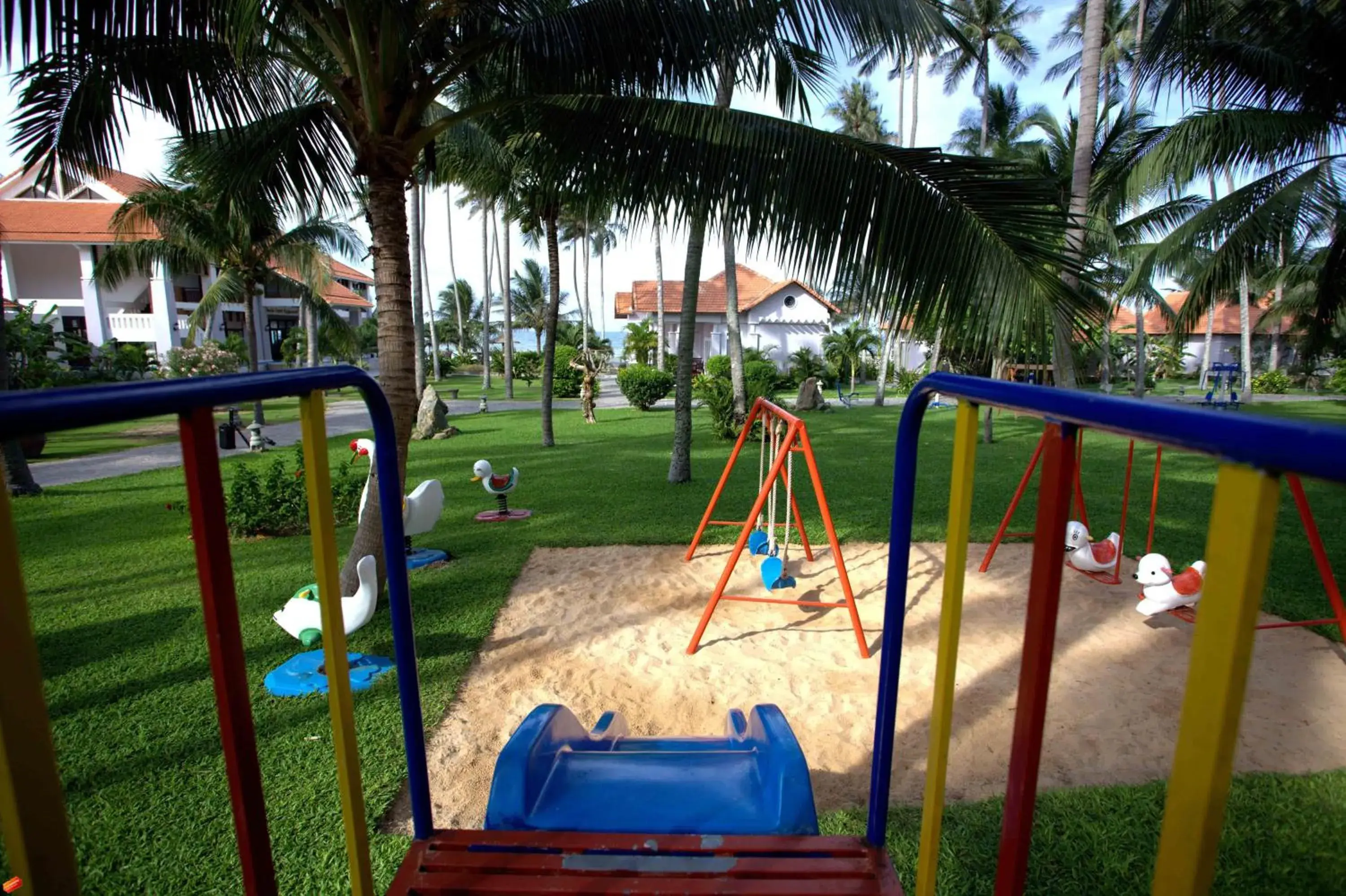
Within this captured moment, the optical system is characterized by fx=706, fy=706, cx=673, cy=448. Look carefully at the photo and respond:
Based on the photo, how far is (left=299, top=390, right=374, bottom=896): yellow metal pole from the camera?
1.37 metres

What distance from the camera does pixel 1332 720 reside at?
321cm

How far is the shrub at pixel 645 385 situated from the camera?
64.7ft

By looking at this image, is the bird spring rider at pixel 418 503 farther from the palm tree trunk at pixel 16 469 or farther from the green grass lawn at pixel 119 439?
the green grass lawn at pixel 119 439

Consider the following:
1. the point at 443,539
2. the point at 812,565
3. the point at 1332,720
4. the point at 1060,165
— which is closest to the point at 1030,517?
the point at 812,565

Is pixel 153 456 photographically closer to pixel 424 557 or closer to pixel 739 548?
pixel 424 557

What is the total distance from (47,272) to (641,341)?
906 inches

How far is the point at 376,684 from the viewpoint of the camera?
3650mm

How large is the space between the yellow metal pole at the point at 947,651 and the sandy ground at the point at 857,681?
1286mm

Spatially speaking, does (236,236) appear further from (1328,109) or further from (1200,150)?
(1328,109)

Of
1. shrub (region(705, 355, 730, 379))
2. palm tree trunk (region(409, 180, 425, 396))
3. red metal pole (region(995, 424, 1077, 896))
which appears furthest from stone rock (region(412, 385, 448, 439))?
red metal pole (region(995, 424, 1077, 896))

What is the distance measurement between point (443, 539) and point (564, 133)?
151 inches

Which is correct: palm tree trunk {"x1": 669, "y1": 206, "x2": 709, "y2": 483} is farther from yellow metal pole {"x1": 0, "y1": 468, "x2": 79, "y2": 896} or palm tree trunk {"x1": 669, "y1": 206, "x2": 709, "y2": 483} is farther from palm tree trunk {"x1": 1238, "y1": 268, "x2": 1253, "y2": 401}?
palm tree trunk {"x1": 1238, "y1": 268, "x2": 1253, "y2": 401}

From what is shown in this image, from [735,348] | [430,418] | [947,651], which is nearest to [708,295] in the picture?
[735,348]

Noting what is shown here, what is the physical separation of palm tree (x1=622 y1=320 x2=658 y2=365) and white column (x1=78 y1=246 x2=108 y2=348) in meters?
19.5
